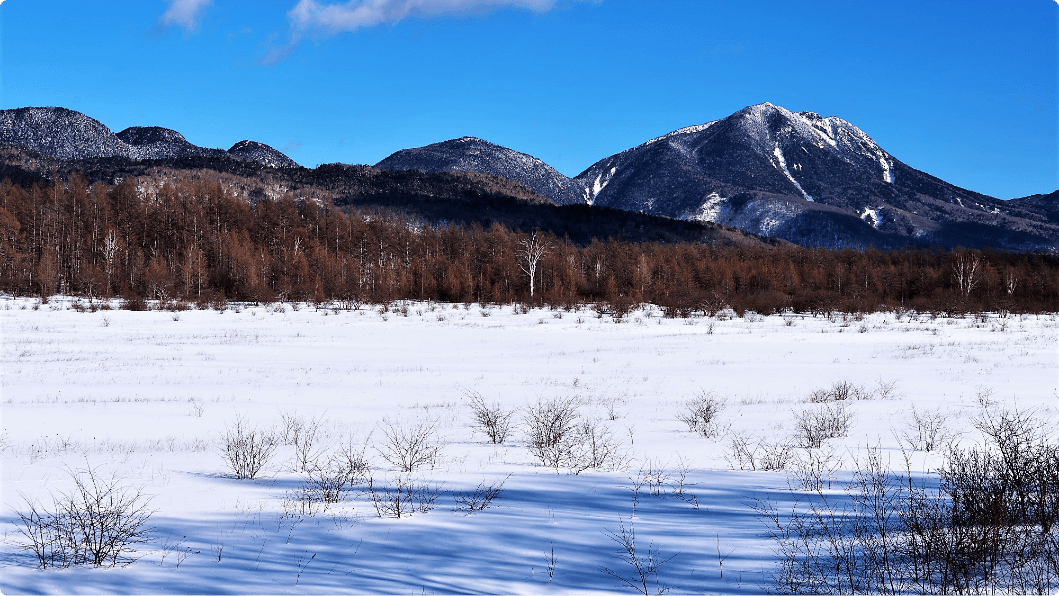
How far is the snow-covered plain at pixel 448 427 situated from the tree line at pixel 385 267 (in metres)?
22.5

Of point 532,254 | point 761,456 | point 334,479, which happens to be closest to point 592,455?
point 761,456

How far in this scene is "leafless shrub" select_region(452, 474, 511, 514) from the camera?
5.59 metres

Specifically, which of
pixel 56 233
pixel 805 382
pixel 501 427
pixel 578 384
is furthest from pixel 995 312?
pixel 56 233

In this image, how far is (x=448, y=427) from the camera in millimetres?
11453

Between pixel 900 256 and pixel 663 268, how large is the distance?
49293 mm

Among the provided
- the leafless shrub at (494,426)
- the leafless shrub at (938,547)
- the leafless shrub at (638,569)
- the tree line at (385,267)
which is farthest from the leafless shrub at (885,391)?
the tree line at (385,267)

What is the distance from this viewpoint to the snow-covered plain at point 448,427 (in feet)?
13.6

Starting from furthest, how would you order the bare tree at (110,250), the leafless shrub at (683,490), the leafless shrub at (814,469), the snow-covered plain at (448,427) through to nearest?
the bare tree at (110,250)
the leafless shrub at (814,469)
the leafless shrub at (683,490)
the snow-covered plain at (448,427)

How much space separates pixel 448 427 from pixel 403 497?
5.49 metres

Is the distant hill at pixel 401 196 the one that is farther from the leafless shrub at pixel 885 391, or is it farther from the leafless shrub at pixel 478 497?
the leafless shrub at pixel 478 497

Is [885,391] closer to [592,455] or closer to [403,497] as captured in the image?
[592,455]

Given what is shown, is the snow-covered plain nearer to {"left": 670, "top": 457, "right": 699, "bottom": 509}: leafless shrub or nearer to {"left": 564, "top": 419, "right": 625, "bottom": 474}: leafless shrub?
{"left": 670, "top": 457, "right": 699, "bottom": 509}: leafless shrub

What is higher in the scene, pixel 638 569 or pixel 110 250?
pixel 110 250

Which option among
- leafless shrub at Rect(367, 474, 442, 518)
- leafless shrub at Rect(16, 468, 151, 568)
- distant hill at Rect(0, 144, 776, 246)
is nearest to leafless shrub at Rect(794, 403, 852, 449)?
leafless shrub at Rect(367, 474, 442, 518)
